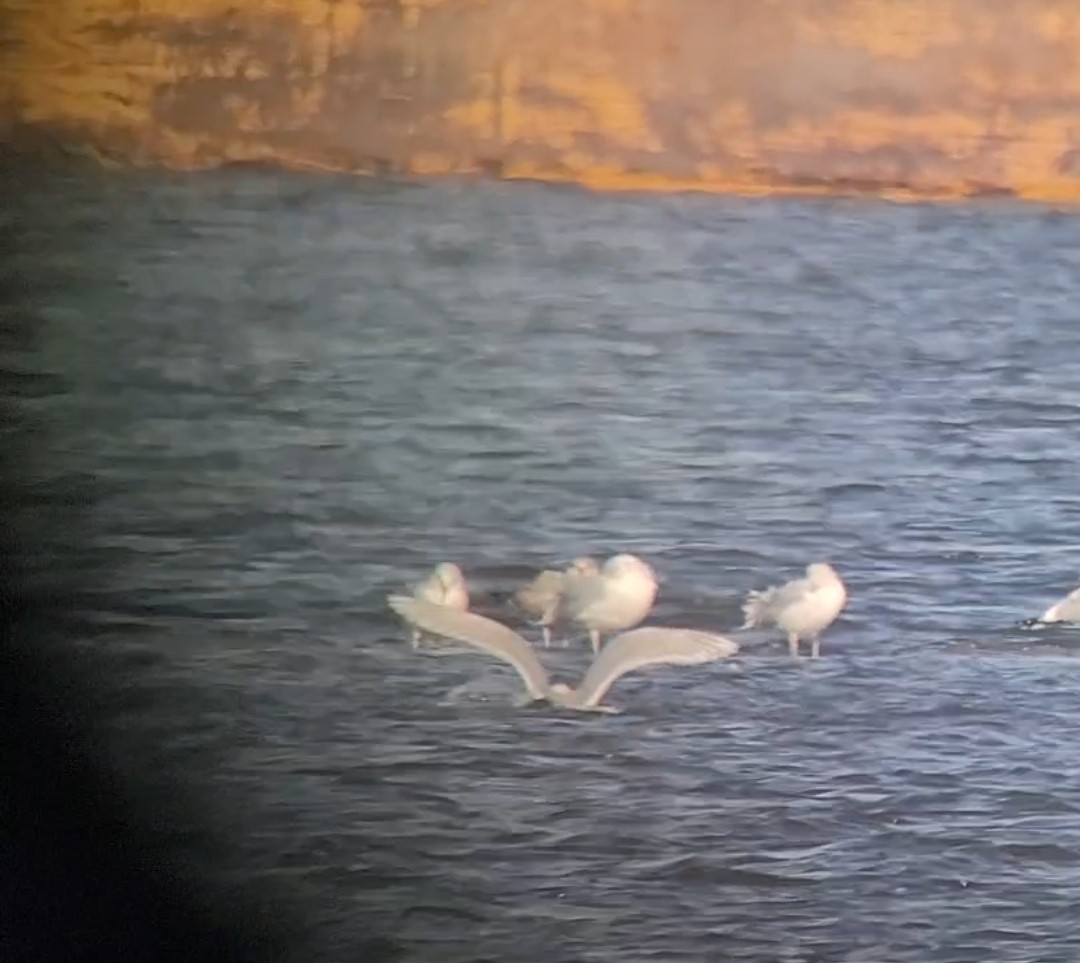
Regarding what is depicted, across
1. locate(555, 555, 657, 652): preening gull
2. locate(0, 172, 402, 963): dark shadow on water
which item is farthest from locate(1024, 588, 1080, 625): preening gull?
locate(0, 172, 402, 963): dark shadow on water

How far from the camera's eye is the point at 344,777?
35.6 inches

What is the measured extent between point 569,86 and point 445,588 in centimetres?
36

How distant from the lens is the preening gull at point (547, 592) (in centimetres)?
88

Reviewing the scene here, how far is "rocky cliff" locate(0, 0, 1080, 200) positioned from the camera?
32.0 inches

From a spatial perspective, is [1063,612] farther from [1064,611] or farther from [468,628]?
[468,628]

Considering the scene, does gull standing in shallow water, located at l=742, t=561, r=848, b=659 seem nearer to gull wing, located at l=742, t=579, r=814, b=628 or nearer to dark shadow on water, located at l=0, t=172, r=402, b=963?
gull wing, located at l=742, t=579, r=814, b=628

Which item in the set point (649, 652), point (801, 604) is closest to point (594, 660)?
point (649, 652)

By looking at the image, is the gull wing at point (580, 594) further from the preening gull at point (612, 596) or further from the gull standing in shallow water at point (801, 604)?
the gull standing in shallow water at point (801, 604)

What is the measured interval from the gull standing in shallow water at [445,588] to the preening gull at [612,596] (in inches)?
2.8

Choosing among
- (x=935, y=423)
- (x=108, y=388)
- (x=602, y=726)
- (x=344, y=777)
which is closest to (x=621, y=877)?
(x=602, y=726)

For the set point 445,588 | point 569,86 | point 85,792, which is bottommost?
point 85,792

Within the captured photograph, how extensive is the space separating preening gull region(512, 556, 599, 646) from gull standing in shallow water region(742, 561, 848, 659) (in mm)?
123

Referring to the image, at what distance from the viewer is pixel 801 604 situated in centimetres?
89

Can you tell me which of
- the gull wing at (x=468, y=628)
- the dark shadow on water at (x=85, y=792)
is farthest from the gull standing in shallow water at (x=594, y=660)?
the dark shadow on water at (x=85, y=792)
